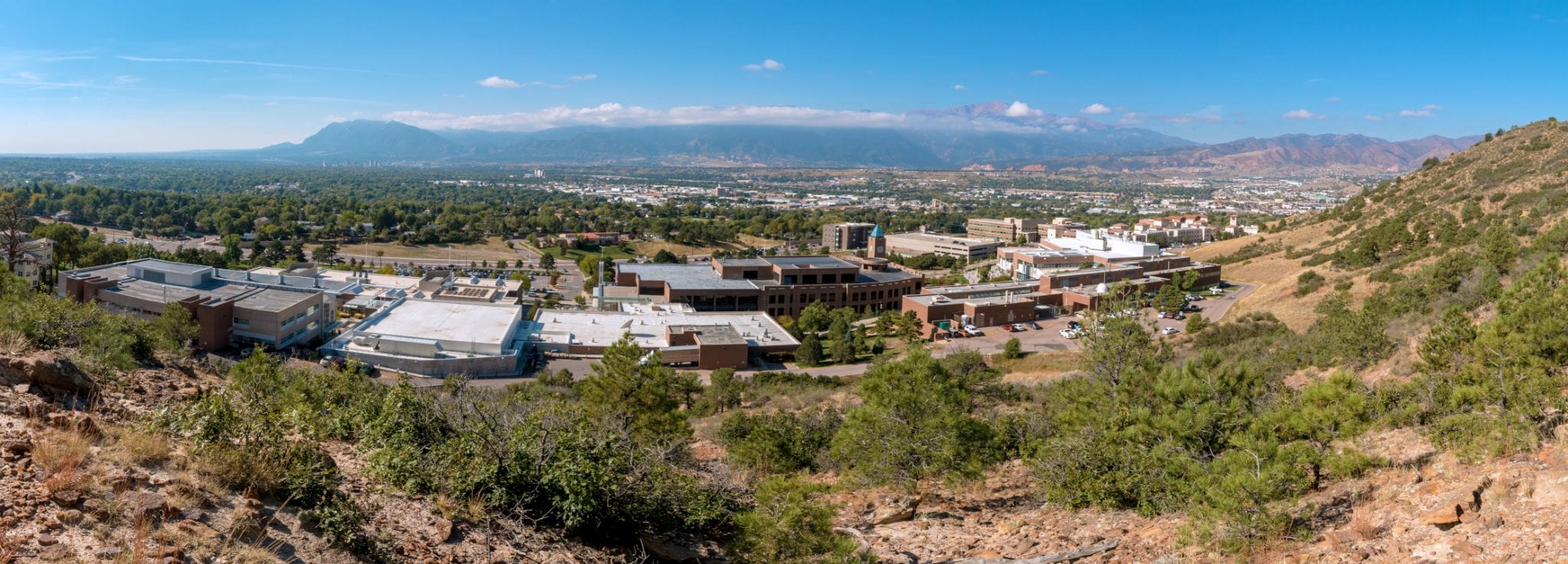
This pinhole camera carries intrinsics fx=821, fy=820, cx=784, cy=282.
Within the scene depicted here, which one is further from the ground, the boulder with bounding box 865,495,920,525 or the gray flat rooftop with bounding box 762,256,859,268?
the boulder with bounding box 865,495,920,525

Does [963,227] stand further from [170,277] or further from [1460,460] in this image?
[1460,460]

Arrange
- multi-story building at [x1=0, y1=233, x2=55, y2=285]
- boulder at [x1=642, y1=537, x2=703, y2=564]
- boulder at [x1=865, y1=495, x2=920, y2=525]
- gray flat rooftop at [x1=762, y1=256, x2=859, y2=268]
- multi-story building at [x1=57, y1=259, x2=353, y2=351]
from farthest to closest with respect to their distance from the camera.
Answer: gray flat rooftop at [x1=762, y1=256, x2=859, y2=268]
multi-story building at [x1=0, y1=233, x2=55, y2=285]
multi-story building at [x1=57, y1=259, x2=353, y2=351]
boulder at [x1=865, y1=495, x2=920, y2=525]
boulder at [x1=642, y1=537, x2=703, y2=564]

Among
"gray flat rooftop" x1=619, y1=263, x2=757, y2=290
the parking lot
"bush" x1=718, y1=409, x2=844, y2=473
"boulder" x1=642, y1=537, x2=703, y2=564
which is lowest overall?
the parking lot

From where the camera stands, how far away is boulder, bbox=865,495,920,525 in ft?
27.7

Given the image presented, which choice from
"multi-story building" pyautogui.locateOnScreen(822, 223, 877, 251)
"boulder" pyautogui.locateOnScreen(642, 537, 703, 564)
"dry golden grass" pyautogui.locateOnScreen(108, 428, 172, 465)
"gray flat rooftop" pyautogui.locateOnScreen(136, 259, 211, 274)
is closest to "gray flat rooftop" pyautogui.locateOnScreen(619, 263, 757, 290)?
"gray flat rooftop" pyautogui.locateOnScreen(136, 259, 211, 274)

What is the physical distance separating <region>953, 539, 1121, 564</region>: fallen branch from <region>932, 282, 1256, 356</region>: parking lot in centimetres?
2400

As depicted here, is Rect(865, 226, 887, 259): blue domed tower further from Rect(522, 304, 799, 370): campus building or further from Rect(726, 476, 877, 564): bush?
Rect(726, 476, 877, 564): bush

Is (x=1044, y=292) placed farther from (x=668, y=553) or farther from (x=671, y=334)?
(x=668, y=553)

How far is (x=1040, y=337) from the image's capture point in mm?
36031

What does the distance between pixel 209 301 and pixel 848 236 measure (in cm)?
5878

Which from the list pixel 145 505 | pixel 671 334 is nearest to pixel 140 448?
pixel 145 505

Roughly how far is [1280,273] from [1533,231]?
20340 mm

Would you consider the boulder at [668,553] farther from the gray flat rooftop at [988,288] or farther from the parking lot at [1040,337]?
the gray flat rooftop at [988,288]

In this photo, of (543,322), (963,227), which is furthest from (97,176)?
(543,322)
